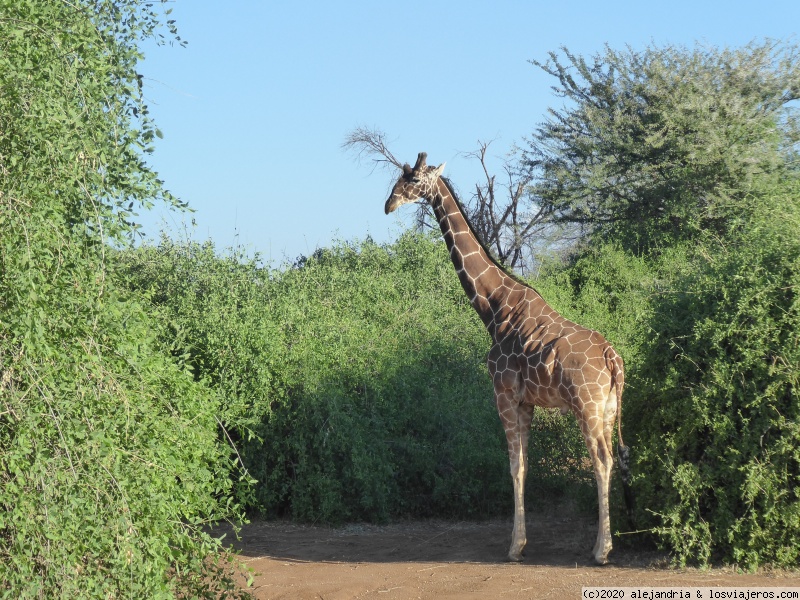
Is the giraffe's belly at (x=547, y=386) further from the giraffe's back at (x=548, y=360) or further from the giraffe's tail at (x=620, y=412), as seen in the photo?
the giraffe's tail at (x=620, y=412)

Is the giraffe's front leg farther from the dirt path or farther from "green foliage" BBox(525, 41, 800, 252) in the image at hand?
"green foliage" BBox(525, 41, 800, 252)

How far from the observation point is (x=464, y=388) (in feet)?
36.5

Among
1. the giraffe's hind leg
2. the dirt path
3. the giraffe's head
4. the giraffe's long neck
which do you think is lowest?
the dirt path

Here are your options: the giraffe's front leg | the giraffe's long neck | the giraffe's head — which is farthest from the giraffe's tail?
the giraffe's head

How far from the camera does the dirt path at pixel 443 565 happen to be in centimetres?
652

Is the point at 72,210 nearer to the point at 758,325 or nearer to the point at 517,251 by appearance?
the point at 758,325

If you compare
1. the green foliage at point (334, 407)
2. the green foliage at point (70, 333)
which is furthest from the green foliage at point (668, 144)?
the green foliage at point (70, 333)

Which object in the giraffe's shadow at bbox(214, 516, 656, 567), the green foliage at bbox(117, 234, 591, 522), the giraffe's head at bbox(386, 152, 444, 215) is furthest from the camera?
the green foliage at bbox(117, 234, 591, 522)

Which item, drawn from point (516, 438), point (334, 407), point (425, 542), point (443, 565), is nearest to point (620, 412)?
point (516, 438)

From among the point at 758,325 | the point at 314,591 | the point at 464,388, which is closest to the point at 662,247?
the point at 464,388

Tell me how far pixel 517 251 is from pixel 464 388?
10588 mm

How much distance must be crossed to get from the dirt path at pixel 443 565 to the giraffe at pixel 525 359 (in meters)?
0.41

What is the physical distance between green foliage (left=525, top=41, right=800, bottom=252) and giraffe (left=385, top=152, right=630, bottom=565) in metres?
9.78

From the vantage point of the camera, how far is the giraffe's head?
852 centimetres
